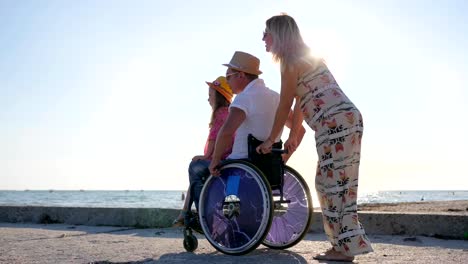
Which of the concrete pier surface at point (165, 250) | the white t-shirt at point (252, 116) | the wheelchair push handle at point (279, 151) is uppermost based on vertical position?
the white t-shirt at point (252, 116)

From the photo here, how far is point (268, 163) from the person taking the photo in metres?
3.66

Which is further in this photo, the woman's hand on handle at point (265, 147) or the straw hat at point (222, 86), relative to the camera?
the straw hat at point (222, 86)

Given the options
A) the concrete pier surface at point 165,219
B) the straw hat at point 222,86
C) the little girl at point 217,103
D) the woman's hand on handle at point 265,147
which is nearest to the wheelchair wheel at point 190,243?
the little girl at point 217,103

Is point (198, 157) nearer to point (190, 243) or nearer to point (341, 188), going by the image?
point (190, 243)

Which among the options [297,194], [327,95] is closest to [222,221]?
[297,194]

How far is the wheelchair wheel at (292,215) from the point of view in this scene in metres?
3.96

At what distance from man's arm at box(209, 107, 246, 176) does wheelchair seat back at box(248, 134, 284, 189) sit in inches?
5.2

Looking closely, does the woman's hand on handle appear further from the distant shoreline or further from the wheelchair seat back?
the distant shoreline

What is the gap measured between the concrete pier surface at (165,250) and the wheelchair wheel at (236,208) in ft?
0.38

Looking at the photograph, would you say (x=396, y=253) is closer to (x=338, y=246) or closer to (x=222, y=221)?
(x=338, y=246)

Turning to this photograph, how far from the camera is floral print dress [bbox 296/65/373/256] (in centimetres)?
339

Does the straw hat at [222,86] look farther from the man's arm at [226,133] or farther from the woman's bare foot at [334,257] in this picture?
the woman's bare foot at [334,257]

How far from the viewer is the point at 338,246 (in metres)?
3.39

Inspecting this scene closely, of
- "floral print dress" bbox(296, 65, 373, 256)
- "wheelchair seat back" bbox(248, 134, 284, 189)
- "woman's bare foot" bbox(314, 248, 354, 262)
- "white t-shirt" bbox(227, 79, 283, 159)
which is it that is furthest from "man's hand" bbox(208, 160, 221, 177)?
"woman's bare foot" bbox(314, 248, 354, 262)
